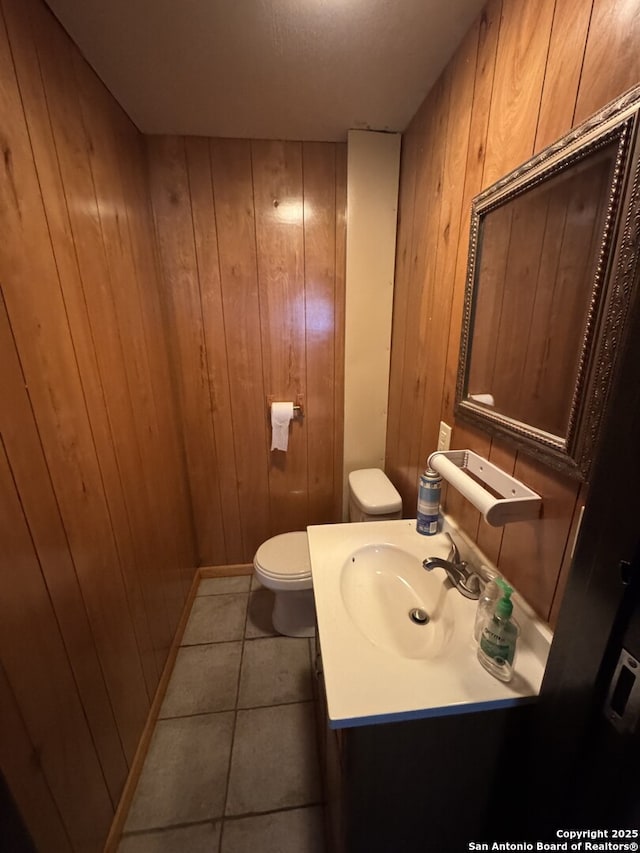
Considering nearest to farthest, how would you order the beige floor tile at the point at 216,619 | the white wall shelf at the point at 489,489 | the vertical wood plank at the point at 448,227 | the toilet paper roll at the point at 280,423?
the white wall shelf at the point at 489,489
the vertical wood plank at the point at 448,227
the beige floor tile at the point at 216,619
the toilet paper roll at the point at 280,423

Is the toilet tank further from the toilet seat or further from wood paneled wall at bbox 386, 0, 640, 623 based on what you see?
the toilet seat

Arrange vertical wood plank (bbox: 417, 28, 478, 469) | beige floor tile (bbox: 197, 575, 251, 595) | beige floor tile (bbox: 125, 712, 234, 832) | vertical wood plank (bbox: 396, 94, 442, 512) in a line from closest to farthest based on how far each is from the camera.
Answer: vertical wood plank (bbox: 417, 28, 478, 469) < beige floor tile (bbox: 125, 712, 234, 832) < vertical wood plank (bbox: 396, 94, 442, 512) < beige floor tile (bbox: 197, 575, 251, 595)

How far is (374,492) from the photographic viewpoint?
1606mm

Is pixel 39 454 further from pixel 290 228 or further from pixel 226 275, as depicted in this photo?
pixel 290 228

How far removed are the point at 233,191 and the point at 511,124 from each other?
4.19 feet

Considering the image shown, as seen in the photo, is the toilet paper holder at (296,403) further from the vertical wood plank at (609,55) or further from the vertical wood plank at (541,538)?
the vertical wood plank at (609,55)

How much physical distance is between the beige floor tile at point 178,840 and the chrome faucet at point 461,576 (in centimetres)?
109

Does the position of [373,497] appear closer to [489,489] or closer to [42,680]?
[489,489]

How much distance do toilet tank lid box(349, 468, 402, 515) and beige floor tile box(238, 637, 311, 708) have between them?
2.60 ft

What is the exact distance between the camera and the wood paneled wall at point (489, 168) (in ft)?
2.01

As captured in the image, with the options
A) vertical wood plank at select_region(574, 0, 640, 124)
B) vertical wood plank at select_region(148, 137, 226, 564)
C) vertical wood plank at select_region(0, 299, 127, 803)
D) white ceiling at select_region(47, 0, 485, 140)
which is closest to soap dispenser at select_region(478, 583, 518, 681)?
vertical wood plank at select_region(574, 0, 640, 124)

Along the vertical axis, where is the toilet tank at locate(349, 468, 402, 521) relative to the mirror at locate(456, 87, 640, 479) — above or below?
below

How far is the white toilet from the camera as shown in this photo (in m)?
1.54

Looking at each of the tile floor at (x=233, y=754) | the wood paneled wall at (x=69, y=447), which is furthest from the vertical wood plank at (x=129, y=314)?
the tile floor at (x=233, y=754)
